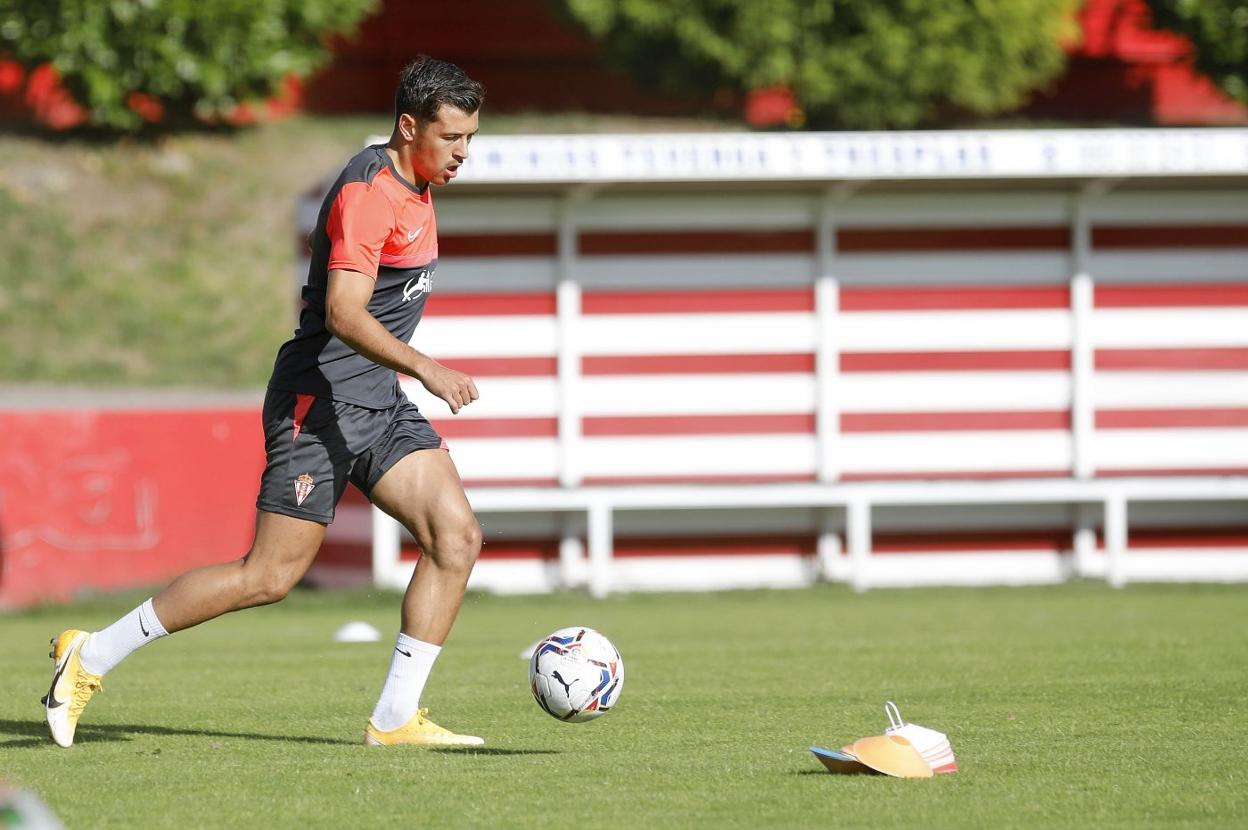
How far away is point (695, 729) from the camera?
696 cm

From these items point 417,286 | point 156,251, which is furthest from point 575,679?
point 156,251

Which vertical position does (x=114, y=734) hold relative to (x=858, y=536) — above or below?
above

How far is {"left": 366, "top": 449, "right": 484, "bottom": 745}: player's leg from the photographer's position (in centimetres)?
661

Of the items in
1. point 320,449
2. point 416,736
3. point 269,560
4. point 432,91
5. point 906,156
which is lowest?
point 416,736

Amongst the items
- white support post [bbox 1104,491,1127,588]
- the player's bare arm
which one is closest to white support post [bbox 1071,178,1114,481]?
white support post [bbox 1104,491,1127,588]

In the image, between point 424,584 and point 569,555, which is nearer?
point 424,584

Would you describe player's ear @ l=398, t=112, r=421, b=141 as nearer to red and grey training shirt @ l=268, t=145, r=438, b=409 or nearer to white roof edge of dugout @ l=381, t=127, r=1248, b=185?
red and grey training shirt @ l=268, t=145, r=438, b=409

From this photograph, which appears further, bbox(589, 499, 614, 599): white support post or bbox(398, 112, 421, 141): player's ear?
bbox(589, 499, 614, 599): white support post

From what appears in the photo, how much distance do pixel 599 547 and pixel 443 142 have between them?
28.7ft

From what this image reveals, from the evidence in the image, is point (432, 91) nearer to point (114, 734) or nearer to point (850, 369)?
point (114, 734)

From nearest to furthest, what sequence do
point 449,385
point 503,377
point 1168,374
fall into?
point 449,385
point 503,377
point 1168,374

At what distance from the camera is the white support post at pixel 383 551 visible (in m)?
15.1

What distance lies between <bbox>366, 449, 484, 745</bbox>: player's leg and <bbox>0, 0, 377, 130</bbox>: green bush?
2188 cm

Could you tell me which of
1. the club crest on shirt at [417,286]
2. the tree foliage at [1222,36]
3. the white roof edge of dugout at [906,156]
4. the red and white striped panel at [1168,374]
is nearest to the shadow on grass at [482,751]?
the club crest on shirt at [417,286]
